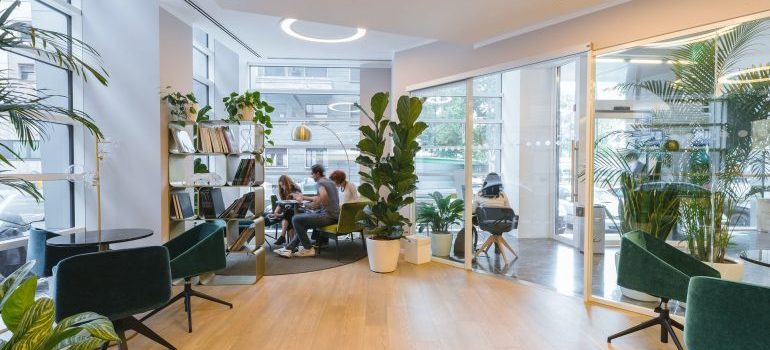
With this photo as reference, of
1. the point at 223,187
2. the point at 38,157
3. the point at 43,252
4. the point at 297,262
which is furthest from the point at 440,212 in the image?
the point at 38,157

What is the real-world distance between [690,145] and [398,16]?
281 centimetres

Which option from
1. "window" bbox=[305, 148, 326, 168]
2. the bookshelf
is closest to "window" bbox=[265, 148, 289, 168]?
"window" bbox=[305, 148, 326, 168]

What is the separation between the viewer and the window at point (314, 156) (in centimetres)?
721

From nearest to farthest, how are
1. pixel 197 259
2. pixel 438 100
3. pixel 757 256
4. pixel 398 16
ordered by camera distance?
pixel 757 256 → pixel 197 259 → pixel 398 16 → pixel 438 100

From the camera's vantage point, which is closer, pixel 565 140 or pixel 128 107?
pixel 128 107

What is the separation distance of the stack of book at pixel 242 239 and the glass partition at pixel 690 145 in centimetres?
362

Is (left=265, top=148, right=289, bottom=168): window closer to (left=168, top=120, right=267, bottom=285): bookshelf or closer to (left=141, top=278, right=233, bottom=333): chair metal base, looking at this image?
(left=168, top=120, right=267, bottom=285): bookshelf

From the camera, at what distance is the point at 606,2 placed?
3.55m

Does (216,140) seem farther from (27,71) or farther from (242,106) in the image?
(27,71)

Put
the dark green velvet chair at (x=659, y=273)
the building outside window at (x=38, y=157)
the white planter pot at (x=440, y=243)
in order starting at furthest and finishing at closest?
the white planter pot at (x=440, y=243) → the building outside window at (x=38, y=157) → the dark green velvet chair at (x=659, y=273)

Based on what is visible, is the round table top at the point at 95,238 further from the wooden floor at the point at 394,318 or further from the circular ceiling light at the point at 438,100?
the circular ceiling light at the point at 438,100

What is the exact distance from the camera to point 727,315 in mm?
1815

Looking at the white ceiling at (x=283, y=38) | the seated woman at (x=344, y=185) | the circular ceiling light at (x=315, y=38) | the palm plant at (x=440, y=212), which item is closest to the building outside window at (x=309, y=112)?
the white ceiling at (x=283, y=38)

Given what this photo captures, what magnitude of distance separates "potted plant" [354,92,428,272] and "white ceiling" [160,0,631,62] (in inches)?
35.8
